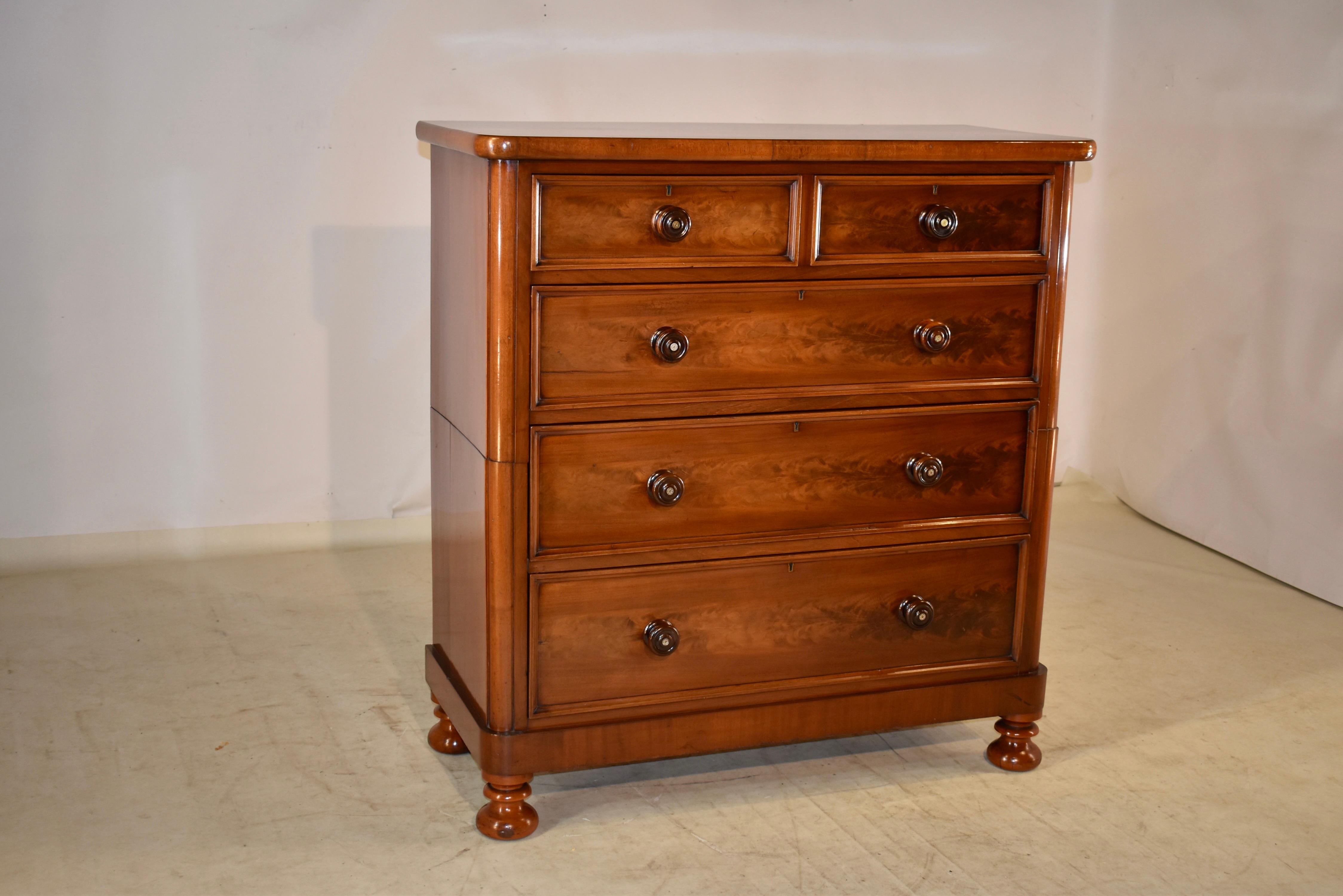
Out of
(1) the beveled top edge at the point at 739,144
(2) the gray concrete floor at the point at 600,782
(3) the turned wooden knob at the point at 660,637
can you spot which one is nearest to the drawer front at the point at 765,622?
(3) the turned wooden knob at the point at 660,637

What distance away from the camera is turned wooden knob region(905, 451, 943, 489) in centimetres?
230

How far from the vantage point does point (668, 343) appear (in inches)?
82.5

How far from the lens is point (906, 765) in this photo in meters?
2.51

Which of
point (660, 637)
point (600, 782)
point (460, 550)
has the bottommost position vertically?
point (600, 782)

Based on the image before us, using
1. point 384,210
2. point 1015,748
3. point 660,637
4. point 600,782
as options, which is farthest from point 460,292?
point 384,210

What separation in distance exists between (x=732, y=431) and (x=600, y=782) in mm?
702

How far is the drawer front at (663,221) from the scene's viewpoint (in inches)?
78.9

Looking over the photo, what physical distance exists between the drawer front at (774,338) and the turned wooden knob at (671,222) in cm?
8

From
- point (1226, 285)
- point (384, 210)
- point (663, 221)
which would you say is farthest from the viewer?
point (1226, 285)

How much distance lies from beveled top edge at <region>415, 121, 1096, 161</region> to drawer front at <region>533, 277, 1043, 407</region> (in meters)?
0.20

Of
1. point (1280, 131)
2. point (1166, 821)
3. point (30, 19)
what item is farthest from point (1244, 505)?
point (30, 19)

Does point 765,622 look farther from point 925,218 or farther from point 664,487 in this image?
point 925,218

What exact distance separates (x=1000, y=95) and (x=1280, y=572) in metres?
1.61

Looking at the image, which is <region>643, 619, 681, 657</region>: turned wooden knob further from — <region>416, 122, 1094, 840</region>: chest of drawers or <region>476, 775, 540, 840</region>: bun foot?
<region>476, 775, 540, 840</region>: bun foot
